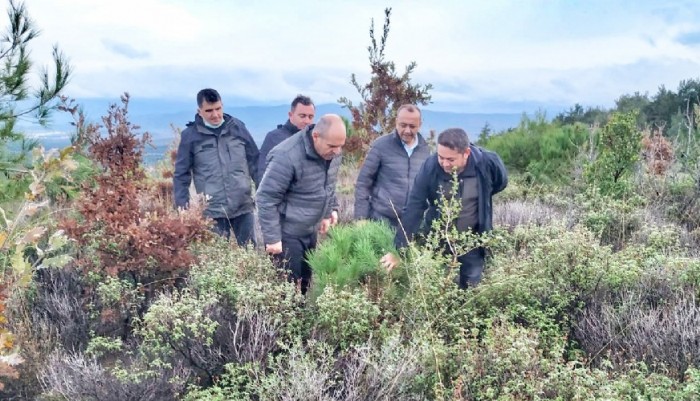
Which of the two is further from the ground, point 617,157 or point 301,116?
point 301,116

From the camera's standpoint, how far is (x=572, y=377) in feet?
10.5

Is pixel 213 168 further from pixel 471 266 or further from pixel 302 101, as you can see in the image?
pixel 471 266

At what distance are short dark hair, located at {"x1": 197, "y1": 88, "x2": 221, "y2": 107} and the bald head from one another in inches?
55.5

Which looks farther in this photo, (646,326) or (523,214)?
(523,214)

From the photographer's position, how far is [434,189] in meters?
4.28

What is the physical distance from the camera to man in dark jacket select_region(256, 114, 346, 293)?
439 cm

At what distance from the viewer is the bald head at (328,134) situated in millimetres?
4316

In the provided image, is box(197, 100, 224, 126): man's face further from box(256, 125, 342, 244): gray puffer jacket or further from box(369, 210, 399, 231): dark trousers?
box(369, 210, 399, 231): dark trousers

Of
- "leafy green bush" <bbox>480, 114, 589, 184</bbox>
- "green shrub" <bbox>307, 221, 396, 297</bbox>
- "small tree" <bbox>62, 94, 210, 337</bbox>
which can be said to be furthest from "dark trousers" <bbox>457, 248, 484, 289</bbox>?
"leafy green bush" <bbox>480, 114, 589, 184</bbox>

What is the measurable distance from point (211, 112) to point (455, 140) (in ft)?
7.68

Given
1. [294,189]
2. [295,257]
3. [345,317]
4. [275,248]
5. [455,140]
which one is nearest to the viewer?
[345,317]

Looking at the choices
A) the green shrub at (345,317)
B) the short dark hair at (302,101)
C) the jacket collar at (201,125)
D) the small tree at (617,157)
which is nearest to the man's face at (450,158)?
the green shrub at (345,317)

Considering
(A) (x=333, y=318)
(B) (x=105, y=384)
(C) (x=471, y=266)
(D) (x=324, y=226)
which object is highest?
(D) (x=324, y=226)

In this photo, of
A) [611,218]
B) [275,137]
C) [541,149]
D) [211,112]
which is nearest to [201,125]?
[211,112]
